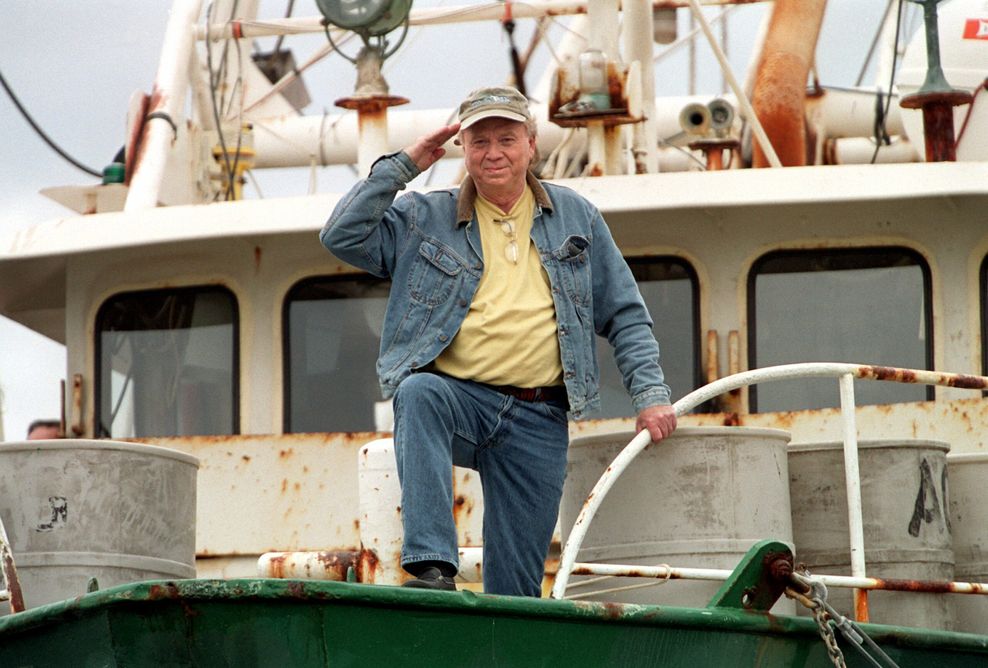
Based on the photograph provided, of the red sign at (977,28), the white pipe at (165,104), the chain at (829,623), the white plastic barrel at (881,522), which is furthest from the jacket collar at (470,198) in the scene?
the red sign at (977,28)

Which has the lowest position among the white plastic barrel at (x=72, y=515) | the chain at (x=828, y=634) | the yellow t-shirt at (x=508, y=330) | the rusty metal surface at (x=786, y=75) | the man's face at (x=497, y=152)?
the chain at (x=828, y=634)

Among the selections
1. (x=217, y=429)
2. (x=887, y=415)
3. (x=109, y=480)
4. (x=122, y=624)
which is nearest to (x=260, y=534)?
(x=217, y=429)

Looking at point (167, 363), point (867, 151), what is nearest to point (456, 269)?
point (167, 363)

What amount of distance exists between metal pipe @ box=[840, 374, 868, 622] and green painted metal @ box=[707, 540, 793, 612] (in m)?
0.49

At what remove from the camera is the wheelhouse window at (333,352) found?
741 centimetres

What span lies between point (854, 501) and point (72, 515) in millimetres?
2217

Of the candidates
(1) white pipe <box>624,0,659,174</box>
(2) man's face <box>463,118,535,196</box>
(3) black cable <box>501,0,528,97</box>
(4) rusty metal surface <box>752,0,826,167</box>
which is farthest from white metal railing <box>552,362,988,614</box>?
(3) black cable <box>501,0,528,97</box>

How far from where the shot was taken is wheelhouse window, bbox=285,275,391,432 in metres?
7.41

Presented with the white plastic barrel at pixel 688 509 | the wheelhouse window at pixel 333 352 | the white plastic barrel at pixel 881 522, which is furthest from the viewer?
the wheelhouse window at pixel 333 352

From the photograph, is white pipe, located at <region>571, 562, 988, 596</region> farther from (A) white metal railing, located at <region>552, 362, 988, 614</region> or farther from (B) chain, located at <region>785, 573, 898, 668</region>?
(B) chain, located at <region>785, 573, 898, 668</region>

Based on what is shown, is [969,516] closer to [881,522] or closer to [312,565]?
[881,522]

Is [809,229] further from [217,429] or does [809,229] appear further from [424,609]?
[424,609]

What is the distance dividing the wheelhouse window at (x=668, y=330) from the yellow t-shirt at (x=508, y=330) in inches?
93.0

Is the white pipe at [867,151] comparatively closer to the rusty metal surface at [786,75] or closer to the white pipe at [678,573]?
the rusty metal surface at [786,75]
